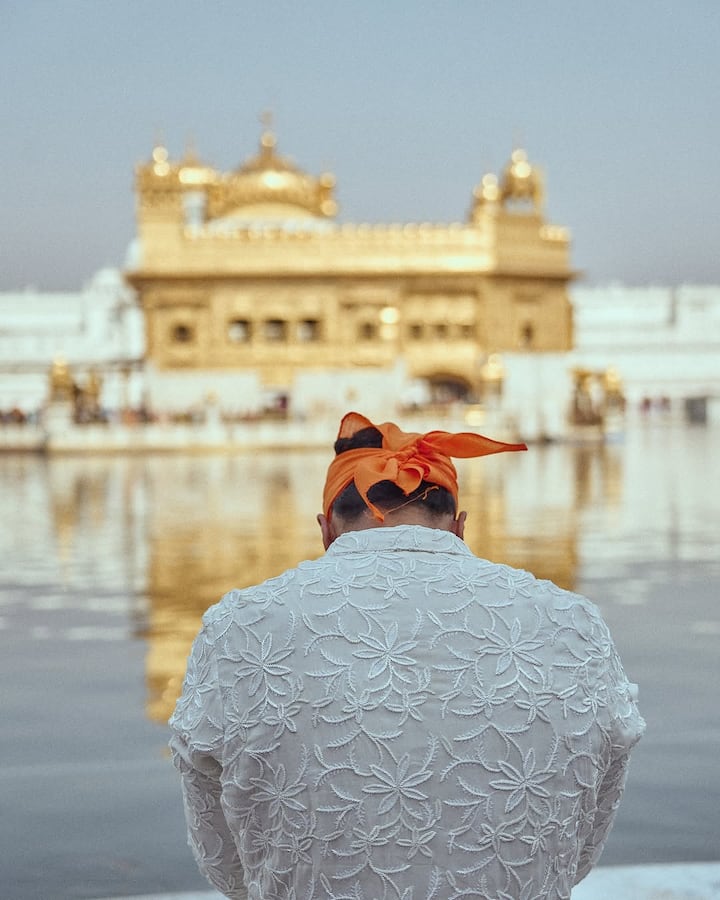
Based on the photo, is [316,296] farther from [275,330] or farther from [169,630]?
[169,630]

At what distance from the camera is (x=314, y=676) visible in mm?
1512

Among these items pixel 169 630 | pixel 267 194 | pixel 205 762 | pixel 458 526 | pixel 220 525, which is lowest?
pixel 220 525

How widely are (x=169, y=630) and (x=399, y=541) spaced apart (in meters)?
4.09

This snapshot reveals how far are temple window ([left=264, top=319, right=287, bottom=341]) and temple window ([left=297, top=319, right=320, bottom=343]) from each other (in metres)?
0.47

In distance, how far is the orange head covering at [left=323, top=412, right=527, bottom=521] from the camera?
1687mm

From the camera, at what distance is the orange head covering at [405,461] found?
1.69m

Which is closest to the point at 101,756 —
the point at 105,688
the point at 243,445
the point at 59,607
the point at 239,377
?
the point at 105,688

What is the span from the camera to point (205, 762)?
5.31 ft

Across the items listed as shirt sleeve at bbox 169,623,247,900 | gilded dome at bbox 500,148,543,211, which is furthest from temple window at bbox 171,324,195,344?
shirt sleeve at bbox 169,623,247,900

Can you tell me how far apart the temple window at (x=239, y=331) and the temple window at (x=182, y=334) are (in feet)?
3.61

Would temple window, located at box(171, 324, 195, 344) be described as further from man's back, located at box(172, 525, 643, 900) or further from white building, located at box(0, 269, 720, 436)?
man's back, located at box(172, 525, 643, 900)

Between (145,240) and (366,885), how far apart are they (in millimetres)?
40426

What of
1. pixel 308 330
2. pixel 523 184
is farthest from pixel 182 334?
pixel 523 184

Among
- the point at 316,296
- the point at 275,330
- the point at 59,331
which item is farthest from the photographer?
the point at 59,331
